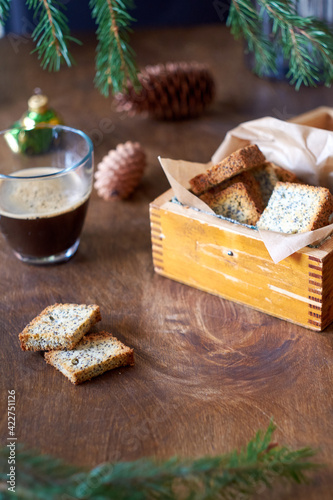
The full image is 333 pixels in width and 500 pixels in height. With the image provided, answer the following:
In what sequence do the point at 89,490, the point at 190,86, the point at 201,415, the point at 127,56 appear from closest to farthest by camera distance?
the point at 89,490 → the point at 201,415 → the point at 127,56 → the point at 190,86

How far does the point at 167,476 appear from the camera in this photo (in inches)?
25.3

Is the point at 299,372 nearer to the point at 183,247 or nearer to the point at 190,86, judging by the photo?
the point at 183,247

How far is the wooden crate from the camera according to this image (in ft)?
3.10

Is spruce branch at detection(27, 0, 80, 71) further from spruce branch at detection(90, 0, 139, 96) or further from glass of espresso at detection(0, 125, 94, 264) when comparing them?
glass of espresso at detection(0, 125, 94, 264)

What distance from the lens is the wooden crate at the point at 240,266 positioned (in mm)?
945

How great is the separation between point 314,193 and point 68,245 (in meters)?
0.49

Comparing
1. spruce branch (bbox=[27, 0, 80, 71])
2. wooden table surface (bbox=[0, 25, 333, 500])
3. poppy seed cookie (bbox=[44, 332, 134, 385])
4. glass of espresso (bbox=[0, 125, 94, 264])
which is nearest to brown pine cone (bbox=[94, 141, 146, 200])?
wooden table surface (bbox=[0, 25, 333, 500])

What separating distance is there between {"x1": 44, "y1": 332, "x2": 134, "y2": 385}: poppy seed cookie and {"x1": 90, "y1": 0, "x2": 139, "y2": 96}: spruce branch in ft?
1.71

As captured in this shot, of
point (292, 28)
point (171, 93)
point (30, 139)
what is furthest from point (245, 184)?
point (171, 93)

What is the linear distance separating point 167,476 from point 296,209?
1.70 feet

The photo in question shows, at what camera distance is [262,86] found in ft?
6.20

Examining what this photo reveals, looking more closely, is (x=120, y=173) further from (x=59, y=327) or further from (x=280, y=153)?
(x=59, y=327)

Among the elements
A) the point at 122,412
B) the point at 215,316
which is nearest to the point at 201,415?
the point at 122,412

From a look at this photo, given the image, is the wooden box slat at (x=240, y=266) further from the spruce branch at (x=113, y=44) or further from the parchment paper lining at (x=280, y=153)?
the spruce branch at (x=113, y=44)
